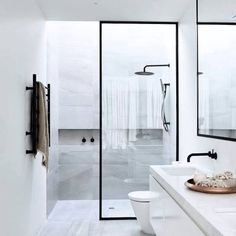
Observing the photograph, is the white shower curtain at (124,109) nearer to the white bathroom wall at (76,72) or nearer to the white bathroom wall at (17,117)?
the white bathroom wall at (76,72)

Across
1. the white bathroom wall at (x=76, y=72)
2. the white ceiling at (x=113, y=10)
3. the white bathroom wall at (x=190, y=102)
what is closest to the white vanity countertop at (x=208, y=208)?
the white bathroom wall at (x=190, y=102)

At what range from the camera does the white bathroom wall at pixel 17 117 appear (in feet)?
7.43

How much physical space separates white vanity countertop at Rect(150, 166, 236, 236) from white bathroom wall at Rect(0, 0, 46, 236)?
4.01 feet

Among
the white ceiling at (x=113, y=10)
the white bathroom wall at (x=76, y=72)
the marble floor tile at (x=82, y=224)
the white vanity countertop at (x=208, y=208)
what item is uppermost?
the white ceiling at (x=113, y=10)

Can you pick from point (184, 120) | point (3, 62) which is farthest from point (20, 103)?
point (184, 120)

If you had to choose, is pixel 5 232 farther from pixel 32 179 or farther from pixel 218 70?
pixel 218 70

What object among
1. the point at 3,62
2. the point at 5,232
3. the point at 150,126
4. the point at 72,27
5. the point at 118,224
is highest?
the point at 72,27

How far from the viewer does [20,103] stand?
8.95ft

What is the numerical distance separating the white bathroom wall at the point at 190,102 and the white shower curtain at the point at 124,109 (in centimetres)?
44

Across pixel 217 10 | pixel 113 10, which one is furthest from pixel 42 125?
pixel 217 10

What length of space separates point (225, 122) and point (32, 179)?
1.97m

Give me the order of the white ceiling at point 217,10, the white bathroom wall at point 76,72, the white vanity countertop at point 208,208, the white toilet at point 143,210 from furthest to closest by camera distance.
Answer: the white bathroom wall at point 76,72
the white toilet at point 143,210
the white ceiling at point 217,10
the white vanity countertop at point 208,208

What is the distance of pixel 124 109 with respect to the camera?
434 cm

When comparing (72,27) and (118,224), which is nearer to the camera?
(118,224)
